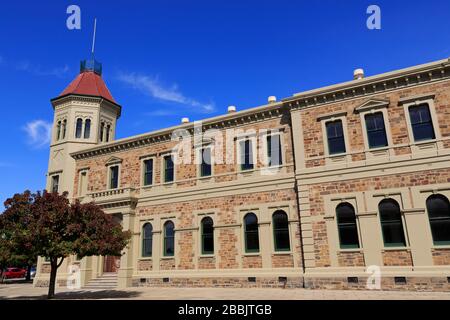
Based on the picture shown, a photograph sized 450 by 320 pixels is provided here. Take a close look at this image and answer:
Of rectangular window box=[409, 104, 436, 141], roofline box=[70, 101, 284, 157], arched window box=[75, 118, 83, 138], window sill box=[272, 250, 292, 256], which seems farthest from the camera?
arched window box=[75, 118, 83, 138]

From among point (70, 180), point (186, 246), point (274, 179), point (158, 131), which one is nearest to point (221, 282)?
point (186, 246)

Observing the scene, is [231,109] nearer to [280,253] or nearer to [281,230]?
[281,230]

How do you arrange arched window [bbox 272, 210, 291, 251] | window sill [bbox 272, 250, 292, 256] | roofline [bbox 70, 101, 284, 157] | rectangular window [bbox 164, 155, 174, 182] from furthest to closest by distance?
rectangular window [bbox 164, 155, 174, 182] < roofline [bbox 70, 101, 284, 157] < arched window [bbox 272, 210, 291, 251] < window sill [bbox 272, 250, 292, 256]

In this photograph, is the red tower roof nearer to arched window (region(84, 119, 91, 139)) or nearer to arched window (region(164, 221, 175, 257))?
arched window (region(84, 119, 91, 139))

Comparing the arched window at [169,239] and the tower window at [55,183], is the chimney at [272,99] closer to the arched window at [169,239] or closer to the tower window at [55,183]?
the arched window at [169,239]

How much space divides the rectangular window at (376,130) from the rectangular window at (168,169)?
11823 mm

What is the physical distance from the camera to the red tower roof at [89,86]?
88.9ft

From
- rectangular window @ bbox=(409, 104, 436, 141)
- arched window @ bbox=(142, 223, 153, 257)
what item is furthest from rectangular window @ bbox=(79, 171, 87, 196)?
rectangular window @ bbox=(409, 104, 436, 141)

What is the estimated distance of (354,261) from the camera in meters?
14.8

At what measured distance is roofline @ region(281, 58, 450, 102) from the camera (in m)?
14.8

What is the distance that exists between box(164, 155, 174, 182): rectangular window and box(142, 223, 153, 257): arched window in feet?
10.4

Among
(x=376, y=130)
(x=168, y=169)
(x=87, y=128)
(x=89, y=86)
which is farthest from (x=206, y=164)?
(x=89, y=86)

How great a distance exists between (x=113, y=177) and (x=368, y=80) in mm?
17530
